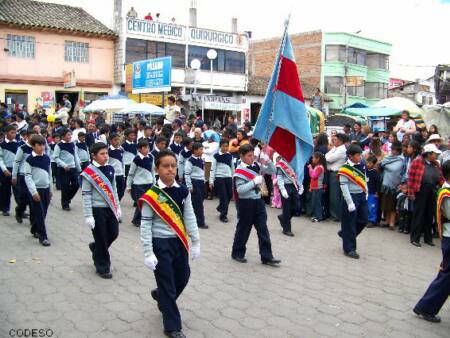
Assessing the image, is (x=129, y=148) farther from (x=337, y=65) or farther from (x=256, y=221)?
(x=337, y=65)

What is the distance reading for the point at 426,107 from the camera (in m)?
13.1

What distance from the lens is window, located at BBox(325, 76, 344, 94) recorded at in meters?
40.8

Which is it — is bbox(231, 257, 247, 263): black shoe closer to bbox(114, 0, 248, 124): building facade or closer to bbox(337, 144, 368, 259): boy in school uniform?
bbox(337, 144, 368, 259): boy in school uniform

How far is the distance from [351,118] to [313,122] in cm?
286

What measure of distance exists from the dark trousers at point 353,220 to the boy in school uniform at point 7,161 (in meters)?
6.11

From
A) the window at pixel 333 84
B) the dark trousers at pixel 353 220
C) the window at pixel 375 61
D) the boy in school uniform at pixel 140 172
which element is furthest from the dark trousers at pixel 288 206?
the window at pixel 375 61

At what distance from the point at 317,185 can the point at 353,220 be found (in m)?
2.96

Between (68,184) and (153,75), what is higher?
(153,75)

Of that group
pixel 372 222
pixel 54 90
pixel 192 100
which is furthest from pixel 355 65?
pixel 372 222

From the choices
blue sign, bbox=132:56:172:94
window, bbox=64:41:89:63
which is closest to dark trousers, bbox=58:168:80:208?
blue sign, bbox=132:56:172:94

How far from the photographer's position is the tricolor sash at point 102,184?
599 cm

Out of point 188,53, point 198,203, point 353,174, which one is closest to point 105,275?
point 198,203

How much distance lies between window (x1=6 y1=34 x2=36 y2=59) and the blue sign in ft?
21.3

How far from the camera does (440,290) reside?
16.3 ft
